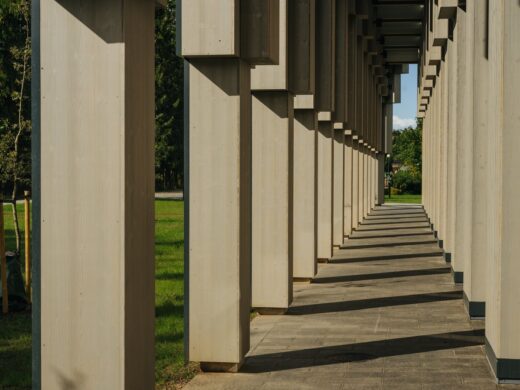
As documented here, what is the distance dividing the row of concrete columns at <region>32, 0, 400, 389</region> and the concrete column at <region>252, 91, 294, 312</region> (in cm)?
2

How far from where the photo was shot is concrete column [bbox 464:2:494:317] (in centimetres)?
1255

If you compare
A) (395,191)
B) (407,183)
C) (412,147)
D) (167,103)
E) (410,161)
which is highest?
(167,103)

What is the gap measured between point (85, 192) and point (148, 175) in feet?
1.75

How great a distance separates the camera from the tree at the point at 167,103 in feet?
247

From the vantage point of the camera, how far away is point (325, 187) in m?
20.7

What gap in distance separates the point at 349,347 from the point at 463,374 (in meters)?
1.79

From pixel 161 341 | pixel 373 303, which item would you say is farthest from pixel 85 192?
pixel 373 303

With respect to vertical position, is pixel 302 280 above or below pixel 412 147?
below

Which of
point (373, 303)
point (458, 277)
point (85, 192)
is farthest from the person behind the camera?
point (458, 277)

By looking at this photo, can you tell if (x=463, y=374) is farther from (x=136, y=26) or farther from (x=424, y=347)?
(x=136, y=26)

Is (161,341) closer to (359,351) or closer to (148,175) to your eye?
(359,351)

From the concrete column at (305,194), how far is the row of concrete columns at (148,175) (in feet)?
0.09

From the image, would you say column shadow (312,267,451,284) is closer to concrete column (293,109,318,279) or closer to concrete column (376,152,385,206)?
concrete column (293,109,318,279)

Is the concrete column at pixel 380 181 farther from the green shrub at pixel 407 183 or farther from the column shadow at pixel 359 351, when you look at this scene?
the column shadow at pixel 359 351
